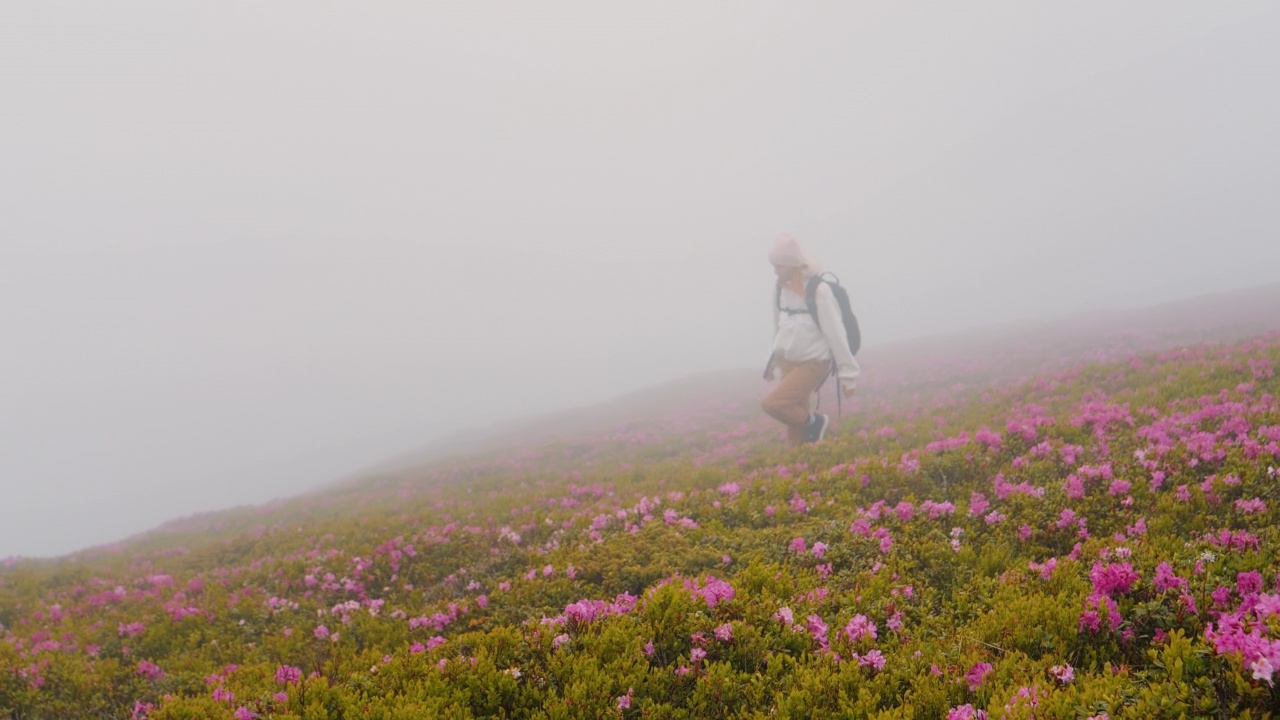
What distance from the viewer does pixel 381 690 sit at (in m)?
4.32

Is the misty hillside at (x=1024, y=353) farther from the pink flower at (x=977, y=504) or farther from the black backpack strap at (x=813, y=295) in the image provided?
the pink flower at (x=977, y=504)

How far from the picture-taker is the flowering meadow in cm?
376

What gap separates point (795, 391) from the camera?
459 inches

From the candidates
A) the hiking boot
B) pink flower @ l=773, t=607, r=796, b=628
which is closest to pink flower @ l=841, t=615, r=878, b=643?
pink flower @ l=773, t=607, r=796, b=628

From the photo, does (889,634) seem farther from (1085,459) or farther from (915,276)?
(915,276)

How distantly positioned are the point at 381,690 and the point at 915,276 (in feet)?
700

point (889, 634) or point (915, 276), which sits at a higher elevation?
point (915, 276)

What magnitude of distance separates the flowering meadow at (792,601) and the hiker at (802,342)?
3.19 ft

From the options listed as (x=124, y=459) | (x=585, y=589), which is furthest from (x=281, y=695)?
(x=124, y=459)

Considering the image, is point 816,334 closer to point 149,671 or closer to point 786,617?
point 786,617

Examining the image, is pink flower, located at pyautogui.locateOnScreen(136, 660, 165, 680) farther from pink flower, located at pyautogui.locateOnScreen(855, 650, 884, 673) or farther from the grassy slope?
pink flower, located at pyautogui.locateOnScreen(855, 650, 884, 673)

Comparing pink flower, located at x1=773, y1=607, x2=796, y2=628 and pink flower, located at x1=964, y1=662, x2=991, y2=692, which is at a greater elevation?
pink flower, located at x1=773, y1=607, x2=796, y2=628

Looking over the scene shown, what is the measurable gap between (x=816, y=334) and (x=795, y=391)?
47.1 inches

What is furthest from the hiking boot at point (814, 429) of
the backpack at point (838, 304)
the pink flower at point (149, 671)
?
the pink flower at point (149, 671)
